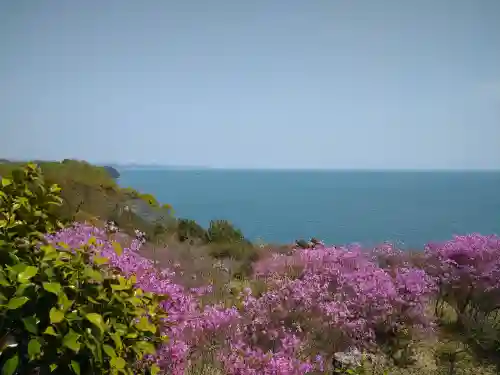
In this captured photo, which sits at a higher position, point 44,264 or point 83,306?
point 44,264

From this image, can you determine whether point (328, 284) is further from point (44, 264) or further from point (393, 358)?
point (44, 264)

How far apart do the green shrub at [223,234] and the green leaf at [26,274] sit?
9.54 metres

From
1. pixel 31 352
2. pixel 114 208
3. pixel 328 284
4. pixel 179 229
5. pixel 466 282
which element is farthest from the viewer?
pixel 179 229

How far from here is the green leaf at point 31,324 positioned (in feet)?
8.37

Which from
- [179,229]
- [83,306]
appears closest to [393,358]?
[83,306]

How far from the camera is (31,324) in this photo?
2.57 meters

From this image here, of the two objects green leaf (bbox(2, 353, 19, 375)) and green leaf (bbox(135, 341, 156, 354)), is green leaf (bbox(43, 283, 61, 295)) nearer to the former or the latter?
green leaf (bbox(2, 353, 19, 375))

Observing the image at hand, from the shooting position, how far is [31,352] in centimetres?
253

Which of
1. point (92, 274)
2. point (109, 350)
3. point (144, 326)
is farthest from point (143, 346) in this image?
point (92, 274)

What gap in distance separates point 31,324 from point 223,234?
1011cm

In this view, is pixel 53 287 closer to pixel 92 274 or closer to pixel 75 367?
pixel 92 274

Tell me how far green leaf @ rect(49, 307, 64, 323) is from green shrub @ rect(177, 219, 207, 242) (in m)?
9.71

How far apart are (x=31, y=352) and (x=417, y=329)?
196 inches

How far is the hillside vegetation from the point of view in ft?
8.86
